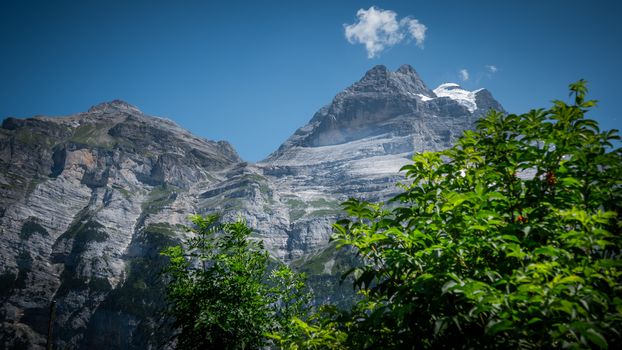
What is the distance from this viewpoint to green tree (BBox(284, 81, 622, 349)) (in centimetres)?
368

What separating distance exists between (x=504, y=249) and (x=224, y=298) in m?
8.64

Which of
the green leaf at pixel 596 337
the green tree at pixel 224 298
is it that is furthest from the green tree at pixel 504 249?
the green tree at pixel 224 298

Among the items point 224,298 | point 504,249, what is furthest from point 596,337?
point 224,298

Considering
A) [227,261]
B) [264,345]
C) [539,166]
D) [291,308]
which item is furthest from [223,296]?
[539,166]

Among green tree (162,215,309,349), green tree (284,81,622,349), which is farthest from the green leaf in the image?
green tree (162,215,309,349)

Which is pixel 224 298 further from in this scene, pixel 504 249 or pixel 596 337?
pixel 596 337

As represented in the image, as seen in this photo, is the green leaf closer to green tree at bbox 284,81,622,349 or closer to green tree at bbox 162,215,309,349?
green tree at bbox 284,81,622,349

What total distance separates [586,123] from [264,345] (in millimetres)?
10269

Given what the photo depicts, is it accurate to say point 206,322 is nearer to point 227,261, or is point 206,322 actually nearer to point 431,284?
point 227,261

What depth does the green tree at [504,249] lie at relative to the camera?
3.68 metres

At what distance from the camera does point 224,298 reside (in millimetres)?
11242

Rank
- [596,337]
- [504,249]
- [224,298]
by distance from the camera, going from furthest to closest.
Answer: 1. [224,298]
2. [504,249]
3. [596,337]

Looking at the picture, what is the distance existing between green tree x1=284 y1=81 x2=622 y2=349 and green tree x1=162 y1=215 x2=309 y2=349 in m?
5.72

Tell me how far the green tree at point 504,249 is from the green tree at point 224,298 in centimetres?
572
